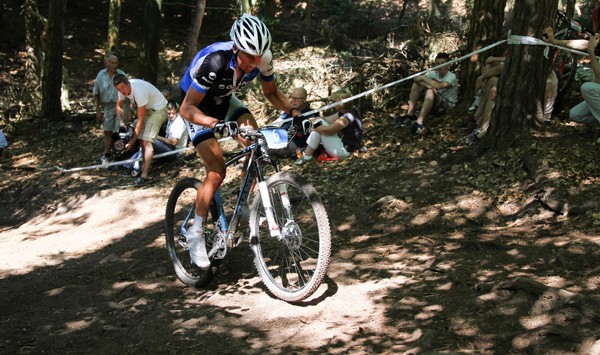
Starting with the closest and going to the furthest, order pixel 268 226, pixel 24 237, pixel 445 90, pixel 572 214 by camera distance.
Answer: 1. pixel 268 226
2. pixel 572 214
3. pixel 24 237
4. pixel 445 90

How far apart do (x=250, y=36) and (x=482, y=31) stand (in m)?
6.22

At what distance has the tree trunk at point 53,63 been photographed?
47.4ft

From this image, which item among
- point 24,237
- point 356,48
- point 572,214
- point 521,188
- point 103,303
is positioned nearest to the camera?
point 103,303

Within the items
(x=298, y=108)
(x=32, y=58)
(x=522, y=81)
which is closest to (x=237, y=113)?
(x=522, y=81)

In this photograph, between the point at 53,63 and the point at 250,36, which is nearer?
the point at 250,36

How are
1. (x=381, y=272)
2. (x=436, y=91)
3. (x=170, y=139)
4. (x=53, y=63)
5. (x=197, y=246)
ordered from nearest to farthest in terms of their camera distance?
(x=381, y=272)
(x=197, y=246)
(x=436, y=91)
(x=170, y=139)
(x=53, y=63)

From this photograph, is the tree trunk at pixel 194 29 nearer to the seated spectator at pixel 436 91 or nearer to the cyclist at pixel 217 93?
the seated spectator at pixel 436 91

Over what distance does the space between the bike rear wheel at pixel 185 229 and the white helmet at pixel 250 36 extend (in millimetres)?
1465

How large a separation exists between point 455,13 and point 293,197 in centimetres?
2111

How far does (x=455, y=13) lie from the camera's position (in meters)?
23.9

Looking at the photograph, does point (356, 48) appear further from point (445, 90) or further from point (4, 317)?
point (4, 317)

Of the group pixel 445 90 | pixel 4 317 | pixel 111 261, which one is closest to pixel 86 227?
pixel 111 261

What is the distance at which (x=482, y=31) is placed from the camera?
972cm

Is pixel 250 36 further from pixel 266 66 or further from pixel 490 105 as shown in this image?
pixel 490 105
